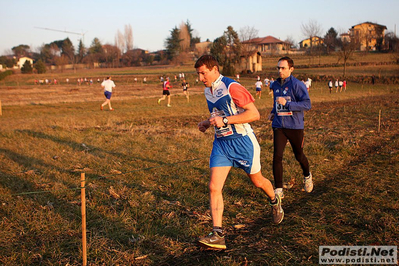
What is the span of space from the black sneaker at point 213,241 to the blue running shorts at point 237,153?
2.60ft

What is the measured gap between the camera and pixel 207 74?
3.98 metres

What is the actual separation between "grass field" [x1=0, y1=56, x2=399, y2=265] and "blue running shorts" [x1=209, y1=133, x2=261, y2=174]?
99 cm

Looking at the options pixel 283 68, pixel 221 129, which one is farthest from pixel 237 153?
pixel 283 68

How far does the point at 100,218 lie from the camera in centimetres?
499

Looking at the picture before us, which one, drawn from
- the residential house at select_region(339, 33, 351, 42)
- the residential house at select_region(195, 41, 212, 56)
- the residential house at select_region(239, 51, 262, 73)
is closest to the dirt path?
the residential house at select_region(239, 51, 262, 73)

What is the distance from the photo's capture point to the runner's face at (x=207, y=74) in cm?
395

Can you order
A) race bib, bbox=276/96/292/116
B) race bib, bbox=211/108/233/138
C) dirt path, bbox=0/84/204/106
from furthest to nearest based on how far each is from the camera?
1. dirt path, bbox=0/84/204/106
2. race bib, bbox=276/96/292/116
3. race bib, bbox=211/108/233/138

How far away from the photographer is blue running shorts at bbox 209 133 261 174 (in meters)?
4.07

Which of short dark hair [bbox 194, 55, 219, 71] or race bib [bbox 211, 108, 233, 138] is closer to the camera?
short dark hair [bbox 194, 55, 219, 71]

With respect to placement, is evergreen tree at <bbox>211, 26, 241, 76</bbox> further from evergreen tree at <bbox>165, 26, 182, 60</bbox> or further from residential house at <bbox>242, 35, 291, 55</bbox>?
evergreen tree at <bbox>165, 26, 182, 60</bbox>

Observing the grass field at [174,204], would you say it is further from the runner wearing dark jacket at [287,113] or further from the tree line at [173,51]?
the tree line at [173,51]

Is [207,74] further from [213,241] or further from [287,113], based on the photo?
[287,113]

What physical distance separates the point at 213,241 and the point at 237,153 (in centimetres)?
103

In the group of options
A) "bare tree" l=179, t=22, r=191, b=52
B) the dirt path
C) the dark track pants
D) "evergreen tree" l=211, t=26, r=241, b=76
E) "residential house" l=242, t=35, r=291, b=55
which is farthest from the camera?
"bare tree" l=179, t=22, r=191, b=52
